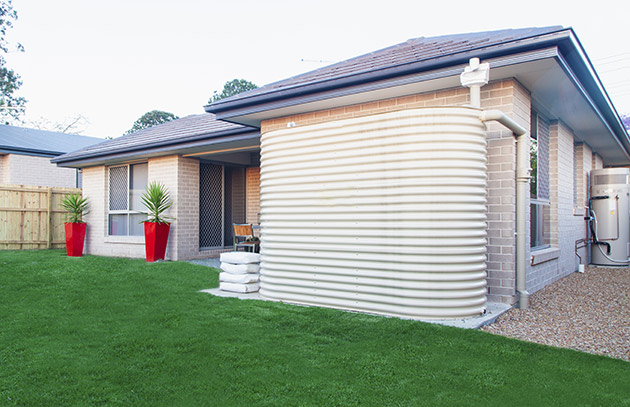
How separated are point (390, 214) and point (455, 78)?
79.4 inches

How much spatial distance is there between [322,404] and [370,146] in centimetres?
289

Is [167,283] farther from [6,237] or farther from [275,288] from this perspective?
[6,237]

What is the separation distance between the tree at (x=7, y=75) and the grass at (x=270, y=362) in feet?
63.7

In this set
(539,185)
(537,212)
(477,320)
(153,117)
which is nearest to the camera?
(477,320)

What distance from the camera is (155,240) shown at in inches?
382

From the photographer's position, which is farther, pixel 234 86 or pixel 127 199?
pixel 234 86

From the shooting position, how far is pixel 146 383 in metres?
2.98

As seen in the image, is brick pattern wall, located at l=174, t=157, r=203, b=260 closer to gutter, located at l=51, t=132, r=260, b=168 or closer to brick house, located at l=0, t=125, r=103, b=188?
gutter, located at l=51, t=132, r=260, b=168

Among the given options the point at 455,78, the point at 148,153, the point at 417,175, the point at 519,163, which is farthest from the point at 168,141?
A: the point at 519,163

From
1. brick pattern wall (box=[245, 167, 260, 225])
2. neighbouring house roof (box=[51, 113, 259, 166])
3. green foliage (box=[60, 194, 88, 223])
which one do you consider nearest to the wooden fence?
neighbouring house roof (box=[51, 113, 259, 166])

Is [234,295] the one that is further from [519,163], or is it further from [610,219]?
[610,219]

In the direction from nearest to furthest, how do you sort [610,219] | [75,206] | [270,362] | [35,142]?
[270,362], [610,219], [75,206], [35,142]

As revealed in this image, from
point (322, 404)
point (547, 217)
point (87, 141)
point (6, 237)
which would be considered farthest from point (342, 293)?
point (87, 141)

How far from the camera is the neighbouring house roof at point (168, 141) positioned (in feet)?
29.6
